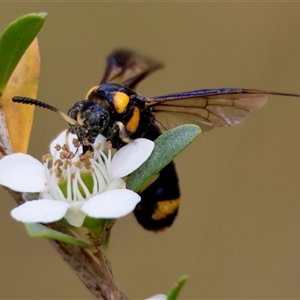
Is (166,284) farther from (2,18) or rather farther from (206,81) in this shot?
(2,18)

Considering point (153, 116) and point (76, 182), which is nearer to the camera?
point (76, 182)

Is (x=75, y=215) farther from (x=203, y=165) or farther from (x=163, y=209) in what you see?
(x=203, y=165)

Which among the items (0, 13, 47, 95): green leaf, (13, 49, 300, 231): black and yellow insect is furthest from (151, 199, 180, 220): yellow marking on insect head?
(0, 13, 47, 95): green leaf

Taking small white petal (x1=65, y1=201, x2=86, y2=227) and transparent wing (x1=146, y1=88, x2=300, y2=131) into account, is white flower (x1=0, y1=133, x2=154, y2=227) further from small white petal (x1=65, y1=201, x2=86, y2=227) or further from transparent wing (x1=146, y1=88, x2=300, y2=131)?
transparent wing (x1=146, y1=88, x2=300, y2=131)

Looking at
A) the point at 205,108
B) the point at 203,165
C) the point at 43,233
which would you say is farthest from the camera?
the point at 203,165

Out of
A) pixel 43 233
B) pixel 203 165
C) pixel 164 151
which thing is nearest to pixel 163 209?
pixel 164 151

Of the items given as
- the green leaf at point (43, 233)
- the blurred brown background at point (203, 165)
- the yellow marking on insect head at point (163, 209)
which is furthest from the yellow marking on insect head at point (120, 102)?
the blurred brown background at point (203, 165)

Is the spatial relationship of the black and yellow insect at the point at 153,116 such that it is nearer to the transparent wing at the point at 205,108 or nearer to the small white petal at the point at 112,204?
the transparent wing at the point at 205,108
